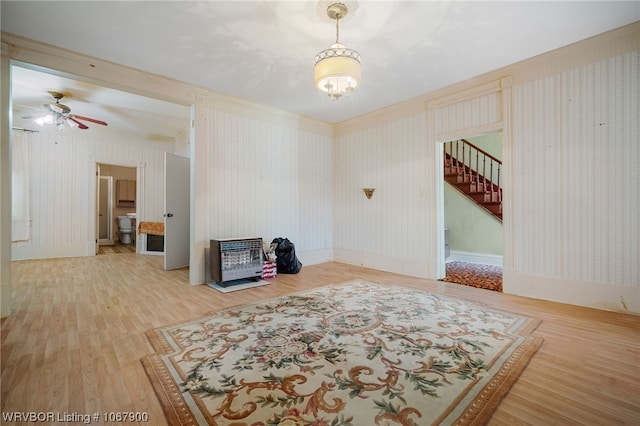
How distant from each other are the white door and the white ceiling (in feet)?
6.05

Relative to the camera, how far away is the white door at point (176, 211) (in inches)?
198

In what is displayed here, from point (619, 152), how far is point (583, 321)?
184 cm

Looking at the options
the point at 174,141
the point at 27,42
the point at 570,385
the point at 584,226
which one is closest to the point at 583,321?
the point at 584,226

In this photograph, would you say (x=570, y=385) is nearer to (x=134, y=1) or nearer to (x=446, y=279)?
(x=446, y=279)

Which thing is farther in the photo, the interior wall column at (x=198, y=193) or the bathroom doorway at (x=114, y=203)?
the bathroom doorway at (x=114, y=203)

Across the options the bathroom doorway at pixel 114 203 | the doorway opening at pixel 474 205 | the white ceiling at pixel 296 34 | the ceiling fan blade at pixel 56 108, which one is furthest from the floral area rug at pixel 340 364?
the bathroom doorway at pixel 114 203

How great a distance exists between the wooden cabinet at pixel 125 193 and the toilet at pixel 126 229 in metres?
0.84

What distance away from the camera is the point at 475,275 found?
4.67 m

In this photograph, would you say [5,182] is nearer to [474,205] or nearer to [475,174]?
[474,205]

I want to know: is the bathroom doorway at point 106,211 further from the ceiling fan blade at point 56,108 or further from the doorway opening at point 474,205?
the doorway opening at point 474,205

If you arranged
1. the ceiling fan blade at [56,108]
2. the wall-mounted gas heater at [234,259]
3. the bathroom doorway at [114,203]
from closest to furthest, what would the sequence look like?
the wall-mounted gas heater at [234,259], the ceiling fan blade at [56,108], the bathroom doorway at [114,203]

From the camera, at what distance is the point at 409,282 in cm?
420

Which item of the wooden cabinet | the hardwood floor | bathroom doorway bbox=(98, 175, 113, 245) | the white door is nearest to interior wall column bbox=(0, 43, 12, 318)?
the hardwood floor

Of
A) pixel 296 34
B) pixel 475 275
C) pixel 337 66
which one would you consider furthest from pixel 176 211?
pixel 475 275
